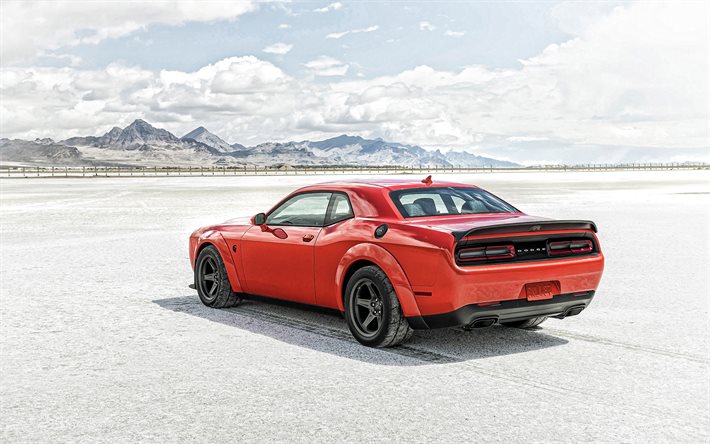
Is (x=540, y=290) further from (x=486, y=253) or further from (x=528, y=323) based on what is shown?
(x=528, y=323)

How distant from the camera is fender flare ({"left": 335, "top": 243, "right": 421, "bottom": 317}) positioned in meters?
6.23

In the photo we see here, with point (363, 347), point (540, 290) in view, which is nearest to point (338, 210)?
point (363, 347)

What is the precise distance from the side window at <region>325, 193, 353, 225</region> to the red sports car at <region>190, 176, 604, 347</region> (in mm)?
12

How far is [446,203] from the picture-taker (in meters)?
7.35

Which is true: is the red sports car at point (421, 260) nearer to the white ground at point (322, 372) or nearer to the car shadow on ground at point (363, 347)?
the car shadow on ground at point (363, 347)

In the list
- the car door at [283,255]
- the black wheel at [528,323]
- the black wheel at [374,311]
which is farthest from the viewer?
the black wheel at [528,323]

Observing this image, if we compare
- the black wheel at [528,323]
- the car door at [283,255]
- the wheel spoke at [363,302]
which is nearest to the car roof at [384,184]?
the car door at [283,255]

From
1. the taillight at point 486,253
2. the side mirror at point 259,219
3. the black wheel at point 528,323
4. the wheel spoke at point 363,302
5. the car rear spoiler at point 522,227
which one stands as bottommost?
the black wheel at point 528,323

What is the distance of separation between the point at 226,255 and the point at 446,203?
7.98ft

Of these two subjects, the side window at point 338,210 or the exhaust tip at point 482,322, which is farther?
the side window at point 338,210

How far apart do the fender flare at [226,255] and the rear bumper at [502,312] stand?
254 cm

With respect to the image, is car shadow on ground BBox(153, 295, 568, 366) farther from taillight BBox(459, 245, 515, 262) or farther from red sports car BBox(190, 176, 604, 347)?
taillight BBox(459, 245, 515, 262)

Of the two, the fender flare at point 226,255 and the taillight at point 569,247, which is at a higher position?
the taillight at point 569,247

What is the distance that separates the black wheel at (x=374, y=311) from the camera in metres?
6.38
